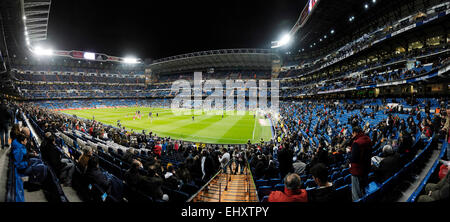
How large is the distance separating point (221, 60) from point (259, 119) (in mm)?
47919

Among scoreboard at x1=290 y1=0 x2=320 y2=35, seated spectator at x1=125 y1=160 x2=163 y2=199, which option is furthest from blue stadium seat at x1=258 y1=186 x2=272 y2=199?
scoreboard at x1=290 y1=0 x2=320 y2=35

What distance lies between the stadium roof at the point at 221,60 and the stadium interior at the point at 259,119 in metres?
0.90

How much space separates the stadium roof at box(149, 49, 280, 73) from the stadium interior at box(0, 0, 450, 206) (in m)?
0.90

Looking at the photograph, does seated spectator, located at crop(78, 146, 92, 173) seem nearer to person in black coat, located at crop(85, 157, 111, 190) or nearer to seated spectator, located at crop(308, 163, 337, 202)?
person in black coat, located at crop(85, 157, 111, 190)

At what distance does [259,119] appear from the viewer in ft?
120

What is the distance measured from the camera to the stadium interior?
12.2ft

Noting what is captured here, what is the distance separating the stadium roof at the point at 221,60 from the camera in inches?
2778

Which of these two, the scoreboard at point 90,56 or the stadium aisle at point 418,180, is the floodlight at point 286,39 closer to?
the stadium aisle at point 418,180

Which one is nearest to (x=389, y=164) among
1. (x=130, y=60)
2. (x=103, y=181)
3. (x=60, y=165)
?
(x=103, y=181)

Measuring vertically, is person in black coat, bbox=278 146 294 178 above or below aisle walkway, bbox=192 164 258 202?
above

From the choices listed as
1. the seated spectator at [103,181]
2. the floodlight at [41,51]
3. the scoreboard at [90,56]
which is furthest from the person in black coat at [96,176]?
the floodlight at [41,51]
